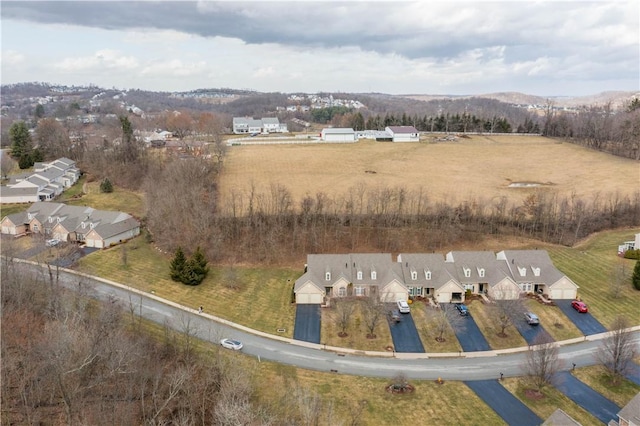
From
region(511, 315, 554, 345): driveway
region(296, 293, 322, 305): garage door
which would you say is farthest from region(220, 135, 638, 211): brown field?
region(511, 315, 554, 345): driveway

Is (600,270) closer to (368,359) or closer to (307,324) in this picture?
(368,359)

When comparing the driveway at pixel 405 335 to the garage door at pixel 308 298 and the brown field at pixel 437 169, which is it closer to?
the garage door at pixel 308 298

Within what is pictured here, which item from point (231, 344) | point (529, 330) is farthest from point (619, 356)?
point (231, 344)

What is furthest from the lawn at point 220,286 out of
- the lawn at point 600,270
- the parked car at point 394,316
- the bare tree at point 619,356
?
the lawn at point 600,270

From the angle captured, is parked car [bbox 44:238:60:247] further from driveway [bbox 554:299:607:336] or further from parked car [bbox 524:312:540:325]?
driveway [bbox 554:299:607:336]

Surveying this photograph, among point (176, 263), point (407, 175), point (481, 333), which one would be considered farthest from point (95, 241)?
point (407, 175)

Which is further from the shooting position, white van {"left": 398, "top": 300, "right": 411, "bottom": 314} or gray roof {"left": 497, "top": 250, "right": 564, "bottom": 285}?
gray roof {"left": 497, "top": 250, "right": 564, "bottom": 285}
